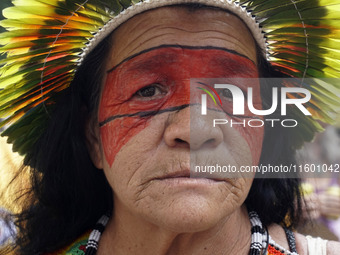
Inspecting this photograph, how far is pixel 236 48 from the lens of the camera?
1.99 metres

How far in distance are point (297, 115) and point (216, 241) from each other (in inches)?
30.8

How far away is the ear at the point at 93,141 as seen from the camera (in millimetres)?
2225

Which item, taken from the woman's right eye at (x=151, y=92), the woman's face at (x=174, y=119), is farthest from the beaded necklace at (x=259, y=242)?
the woman's right eye at (x=151, y=92)

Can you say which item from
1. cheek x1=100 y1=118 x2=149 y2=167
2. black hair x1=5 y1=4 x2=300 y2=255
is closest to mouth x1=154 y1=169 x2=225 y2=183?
cheek x1=100 y1=118 x2=149 y2=167

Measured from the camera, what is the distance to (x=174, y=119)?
1.87 metres

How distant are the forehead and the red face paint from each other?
0.04 metres

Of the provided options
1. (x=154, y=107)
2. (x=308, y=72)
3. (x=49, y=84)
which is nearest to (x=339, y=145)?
(x=308, y=72)

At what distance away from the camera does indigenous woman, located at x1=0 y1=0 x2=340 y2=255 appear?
1845 millimetres

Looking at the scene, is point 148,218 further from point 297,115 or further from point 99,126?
point 297,115

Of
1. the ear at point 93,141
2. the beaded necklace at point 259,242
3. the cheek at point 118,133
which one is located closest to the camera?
the cheek at point 118,133

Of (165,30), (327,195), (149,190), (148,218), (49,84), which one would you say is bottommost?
(327,195)

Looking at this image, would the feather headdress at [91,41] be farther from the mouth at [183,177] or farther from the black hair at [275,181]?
the mouth at [183,177]

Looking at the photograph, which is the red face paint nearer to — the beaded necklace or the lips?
the lips

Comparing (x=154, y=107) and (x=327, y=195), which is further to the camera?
(x=327, y=195)
